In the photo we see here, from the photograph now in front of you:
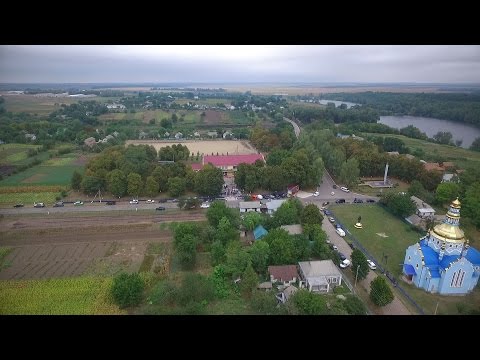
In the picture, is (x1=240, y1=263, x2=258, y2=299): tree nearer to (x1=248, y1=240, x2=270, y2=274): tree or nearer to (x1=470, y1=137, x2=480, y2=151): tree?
(x1=248, y1=240, x2=270, y2=274): tree

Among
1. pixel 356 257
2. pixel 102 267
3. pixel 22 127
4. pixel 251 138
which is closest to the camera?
pixel 356 257

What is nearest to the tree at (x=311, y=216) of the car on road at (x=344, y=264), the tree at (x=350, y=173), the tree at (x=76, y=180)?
the car on road at (x=344, y=264)

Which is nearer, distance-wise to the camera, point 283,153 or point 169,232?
point 169,232

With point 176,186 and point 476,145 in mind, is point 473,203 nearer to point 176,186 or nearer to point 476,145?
point 476,145

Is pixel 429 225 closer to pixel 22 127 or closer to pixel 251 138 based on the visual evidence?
pixel 251 138

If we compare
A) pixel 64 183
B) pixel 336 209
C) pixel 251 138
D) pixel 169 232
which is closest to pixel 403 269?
pixel 336 209

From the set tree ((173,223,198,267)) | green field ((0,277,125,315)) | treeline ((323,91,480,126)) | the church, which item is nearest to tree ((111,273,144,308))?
green field ((0,277,125,315))
